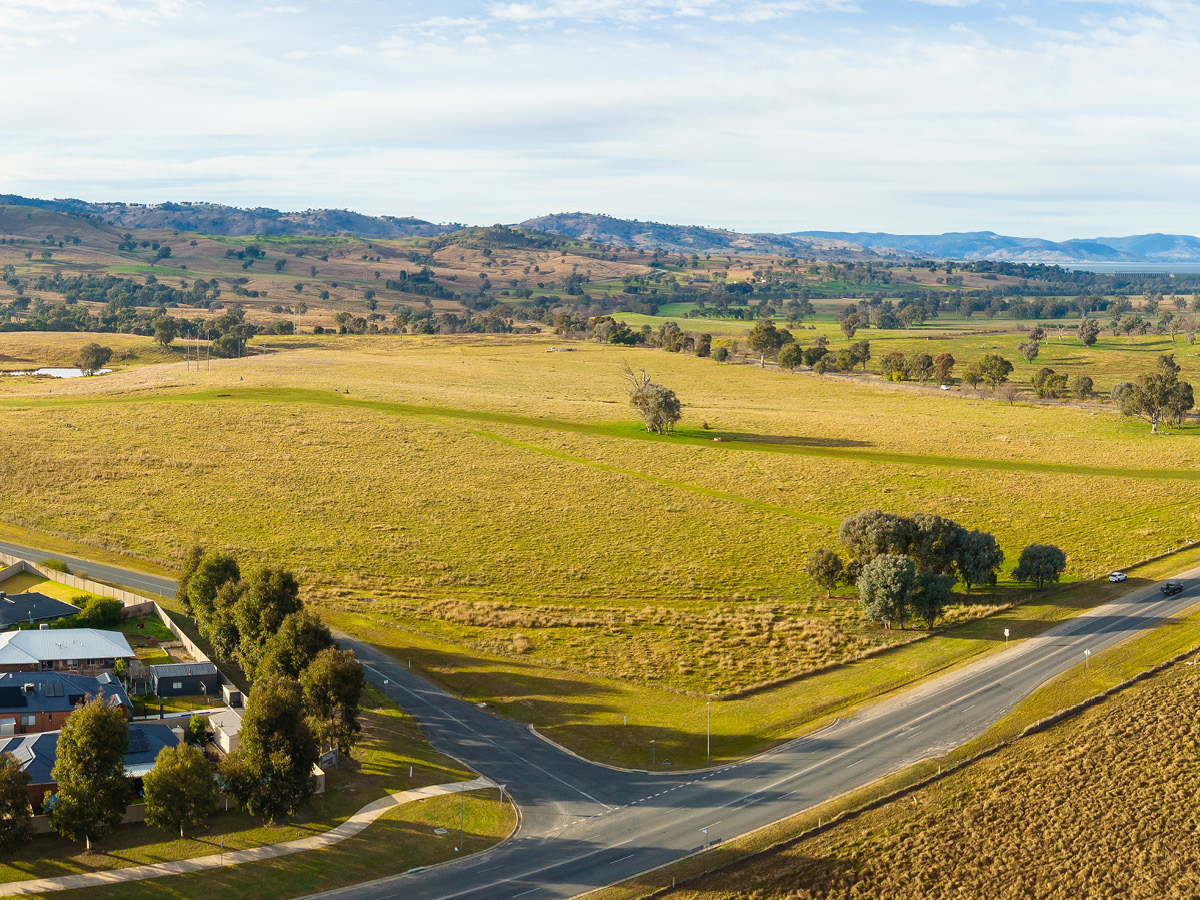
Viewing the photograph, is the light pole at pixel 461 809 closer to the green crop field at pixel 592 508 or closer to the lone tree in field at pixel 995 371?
the green crop field at pixel 592 508

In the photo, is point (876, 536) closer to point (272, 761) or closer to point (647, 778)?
point (647, 778)

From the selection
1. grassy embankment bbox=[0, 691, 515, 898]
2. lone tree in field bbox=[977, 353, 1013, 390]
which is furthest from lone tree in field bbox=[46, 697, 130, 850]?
lone tree in field bbox=[977, 353, 1013, 390]

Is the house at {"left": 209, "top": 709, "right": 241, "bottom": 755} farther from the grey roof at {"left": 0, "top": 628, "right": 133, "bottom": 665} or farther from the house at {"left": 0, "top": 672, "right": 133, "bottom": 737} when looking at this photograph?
the grey roof at {"left": 0, "top": 628, "right": 133, "bottom": 665}

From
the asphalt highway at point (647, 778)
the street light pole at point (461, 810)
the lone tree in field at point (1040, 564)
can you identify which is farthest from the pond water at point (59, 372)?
the lone tree in field at point (1040, 564)

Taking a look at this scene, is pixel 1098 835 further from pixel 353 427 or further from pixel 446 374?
pixel 446 374

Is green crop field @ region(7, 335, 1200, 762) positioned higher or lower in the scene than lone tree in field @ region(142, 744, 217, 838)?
higher
